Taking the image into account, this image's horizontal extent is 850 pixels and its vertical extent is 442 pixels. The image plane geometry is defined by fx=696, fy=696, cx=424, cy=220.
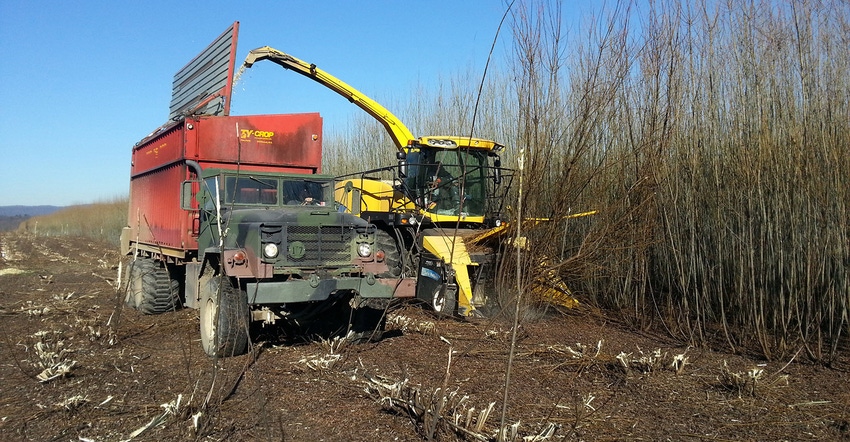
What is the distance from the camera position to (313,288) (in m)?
6.89

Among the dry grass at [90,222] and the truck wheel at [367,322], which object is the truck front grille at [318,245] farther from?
the dry grass at [90,222]

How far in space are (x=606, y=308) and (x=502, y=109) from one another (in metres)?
5.22

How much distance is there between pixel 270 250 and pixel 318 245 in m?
0.54

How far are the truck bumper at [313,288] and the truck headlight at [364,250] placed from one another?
39 centimetres

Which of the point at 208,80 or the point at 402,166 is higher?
the point at 208,80

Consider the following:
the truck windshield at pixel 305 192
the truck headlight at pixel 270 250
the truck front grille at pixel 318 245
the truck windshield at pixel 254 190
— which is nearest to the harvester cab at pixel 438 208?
the truck windshield at pixel 305 192

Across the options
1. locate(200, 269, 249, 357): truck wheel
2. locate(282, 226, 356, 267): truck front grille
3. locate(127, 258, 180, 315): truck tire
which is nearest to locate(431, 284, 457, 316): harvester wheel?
locate(282, 226, 356, 267): truck front grille

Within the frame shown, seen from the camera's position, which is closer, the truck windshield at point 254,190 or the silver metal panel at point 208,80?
the truck windshield at point 254,190

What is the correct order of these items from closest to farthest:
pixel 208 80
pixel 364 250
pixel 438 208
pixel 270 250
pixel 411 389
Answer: pixel 411 389
pixel 270 250
pixel 364 250
pixel 438 208
pixel 208 80

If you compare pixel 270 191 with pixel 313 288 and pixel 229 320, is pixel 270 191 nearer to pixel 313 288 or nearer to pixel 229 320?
pixel 313 288

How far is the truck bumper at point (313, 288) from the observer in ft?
22.0

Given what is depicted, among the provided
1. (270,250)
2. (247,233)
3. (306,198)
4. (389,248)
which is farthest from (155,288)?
(270,250)

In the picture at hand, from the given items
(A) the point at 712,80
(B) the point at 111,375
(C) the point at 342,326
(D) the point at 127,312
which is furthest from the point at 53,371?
(A) the point at 712,80

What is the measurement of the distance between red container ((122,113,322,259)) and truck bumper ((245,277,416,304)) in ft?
9.31
